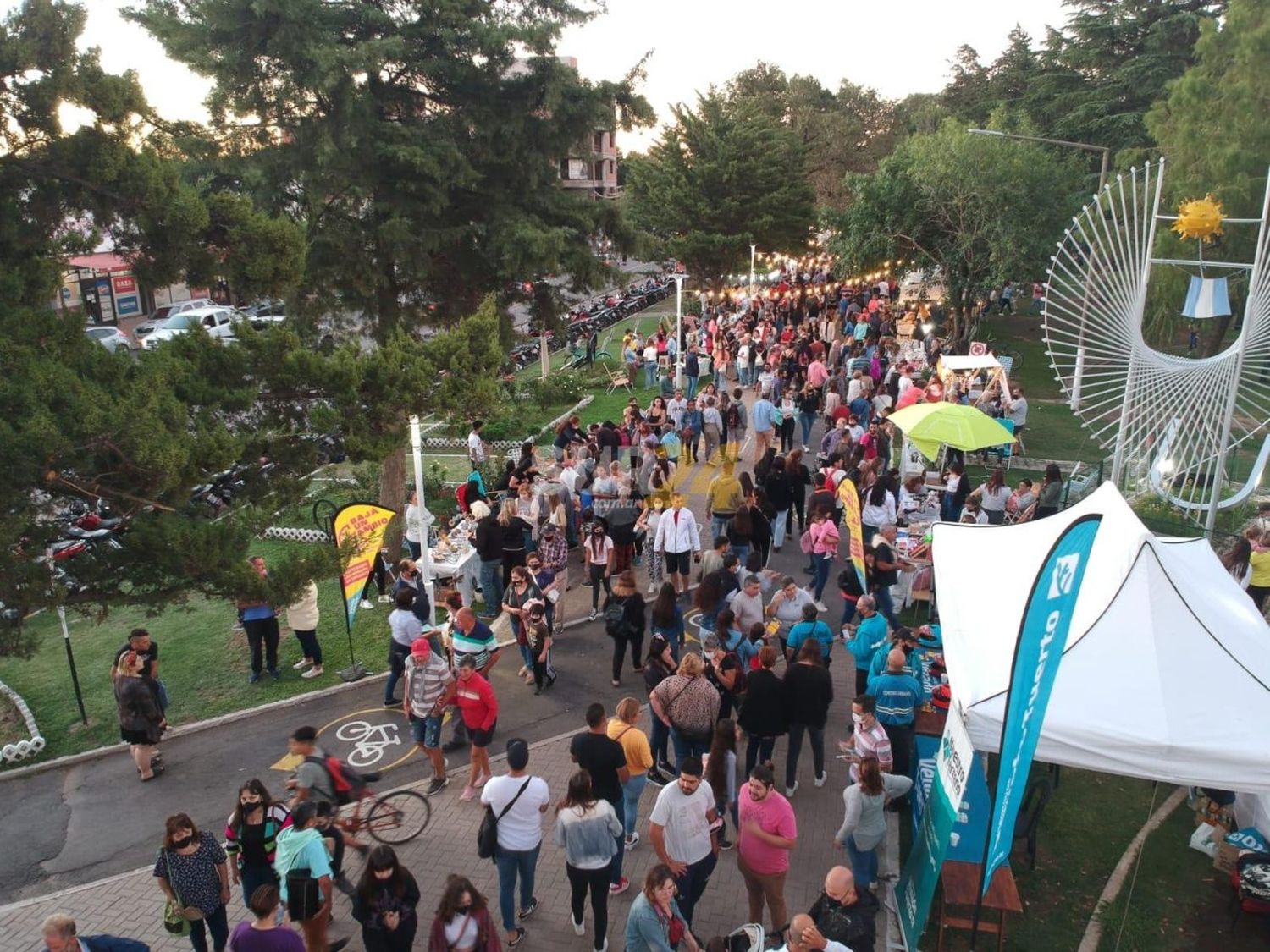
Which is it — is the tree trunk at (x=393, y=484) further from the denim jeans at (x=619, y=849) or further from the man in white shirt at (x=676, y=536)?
the denim jeans at (x=619, y=849)

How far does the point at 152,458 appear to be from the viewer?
6508 millimetres

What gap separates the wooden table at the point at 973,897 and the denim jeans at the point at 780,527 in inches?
284

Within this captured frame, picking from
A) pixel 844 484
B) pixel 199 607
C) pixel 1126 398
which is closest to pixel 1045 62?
pixel 1126 398

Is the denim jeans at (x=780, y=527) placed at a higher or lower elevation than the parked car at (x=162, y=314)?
lower

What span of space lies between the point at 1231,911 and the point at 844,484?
5344mm

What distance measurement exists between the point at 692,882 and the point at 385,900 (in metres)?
2.03

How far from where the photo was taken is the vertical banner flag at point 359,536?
9.96m

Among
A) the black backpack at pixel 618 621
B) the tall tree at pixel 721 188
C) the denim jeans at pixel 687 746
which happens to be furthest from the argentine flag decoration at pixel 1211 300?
the tall tree at pixel 721 188

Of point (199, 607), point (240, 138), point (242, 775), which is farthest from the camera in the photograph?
point (240, 138)

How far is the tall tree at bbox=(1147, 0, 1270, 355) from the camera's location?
68.7ft

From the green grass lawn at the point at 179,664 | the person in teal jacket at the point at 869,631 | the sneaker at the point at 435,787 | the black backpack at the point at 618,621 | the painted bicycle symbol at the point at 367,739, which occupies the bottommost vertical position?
the green grass lawn at the point at 179,664

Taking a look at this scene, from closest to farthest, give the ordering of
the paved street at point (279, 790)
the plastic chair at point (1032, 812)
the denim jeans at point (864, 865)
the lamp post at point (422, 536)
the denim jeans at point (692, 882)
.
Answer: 1. the denim jeans at point (692, 882)
2. the denim jeans at point (864, 865)
3. the paved street at point (279, 790)
4. the plastic chair at point (1032, 812)
5. the lamp post at point (422, 536)

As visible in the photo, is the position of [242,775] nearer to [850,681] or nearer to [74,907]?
[74,907]

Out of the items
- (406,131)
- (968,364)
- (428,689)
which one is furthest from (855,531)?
(406,131)
